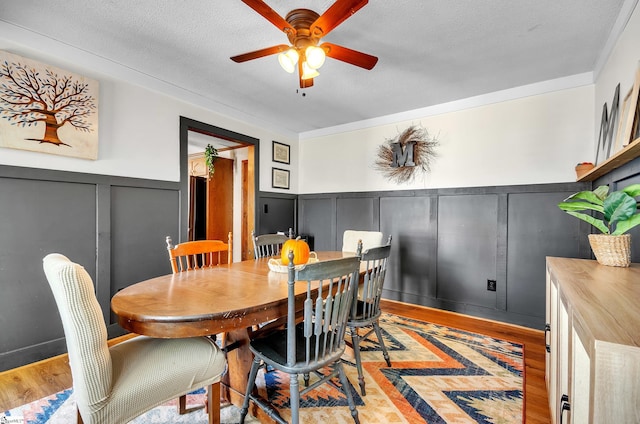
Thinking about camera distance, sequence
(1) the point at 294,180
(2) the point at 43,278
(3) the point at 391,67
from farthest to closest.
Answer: (1) the point at 294,180, (3) the point at 391,67, (2) the point at 43,278

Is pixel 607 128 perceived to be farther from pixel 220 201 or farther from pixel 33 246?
pixel 220 201

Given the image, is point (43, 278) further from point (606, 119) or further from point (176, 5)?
point (606, 119)

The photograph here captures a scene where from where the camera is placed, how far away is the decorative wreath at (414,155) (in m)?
3.48

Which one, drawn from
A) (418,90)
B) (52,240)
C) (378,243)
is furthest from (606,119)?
(52,240)

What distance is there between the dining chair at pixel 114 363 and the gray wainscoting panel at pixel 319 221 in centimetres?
299

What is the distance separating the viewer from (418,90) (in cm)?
302

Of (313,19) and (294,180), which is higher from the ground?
(313,19)

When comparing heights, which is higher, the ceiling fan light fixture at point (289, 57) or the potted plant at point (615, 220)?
the ceiling fan light fixture at point (289, 57)

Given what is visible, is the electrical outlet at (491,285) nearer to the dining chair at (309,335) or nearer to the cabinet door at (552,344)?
the cabinet door at (552,344)

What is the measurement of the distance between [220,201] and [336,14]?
3.84 meters

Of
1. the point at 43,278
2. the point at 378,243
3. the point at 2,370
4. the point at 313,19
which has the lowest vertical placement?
the point at 2,370

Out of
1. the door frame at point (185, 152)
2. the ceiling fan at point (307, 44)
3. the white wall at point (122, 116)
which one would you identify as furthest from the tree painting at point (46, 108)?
the ceiling fan at point (307, 44)

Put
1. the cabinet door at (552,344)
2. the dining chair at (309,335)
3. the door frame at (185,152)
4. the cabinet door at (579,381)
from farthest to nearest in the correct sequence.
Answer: the door frame at (185,152), the cabinet door at (552,344), the dining chair at (309,335), the cabinet door at (579,381)

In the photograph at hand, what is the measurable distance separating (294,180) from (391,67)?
95.7 inches
